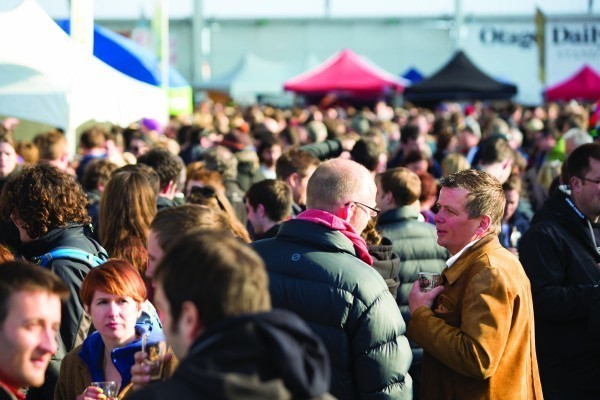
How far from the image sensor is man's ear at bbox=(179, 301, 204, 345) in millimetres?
2418

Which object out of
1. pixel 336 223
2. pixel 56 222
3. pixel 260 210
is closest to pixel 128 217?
pixel 56 222

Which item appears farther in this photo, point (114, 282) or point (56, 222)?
point (56, 222)

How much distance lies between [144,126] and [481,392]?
43.4 ft

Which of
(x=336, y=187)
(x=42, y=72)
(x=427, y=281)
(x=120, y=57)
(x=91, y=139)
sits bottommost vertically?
(x=427, y=281)

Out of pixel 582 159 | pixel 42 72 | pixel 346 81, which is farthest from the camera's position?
pixel 346 81

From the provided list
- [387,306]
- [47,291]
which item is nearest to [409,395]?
[387,306]

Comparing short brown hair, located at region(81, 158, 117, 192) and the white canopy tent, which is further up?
the white canopy tent

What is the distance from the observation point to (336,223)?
13.5 ft

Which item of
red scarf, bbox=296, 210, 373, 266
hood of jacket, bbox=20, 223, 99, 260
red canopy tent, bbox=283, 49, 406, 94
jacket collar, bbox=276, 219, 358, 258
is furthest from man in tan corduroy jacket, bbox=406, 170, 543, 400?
red canopy tent, bbox=283, 49, 406, 94

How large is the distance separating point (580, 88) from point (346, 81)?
275 inches

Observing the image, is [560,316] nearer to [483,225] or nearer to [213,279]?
[483,225]

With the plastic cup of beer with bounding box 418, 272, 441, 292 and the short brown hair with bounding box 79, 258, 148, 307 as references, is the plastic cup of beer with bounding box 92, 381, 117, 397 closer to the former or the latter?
the short brown hair with bounding box 79, 258, 148, 307

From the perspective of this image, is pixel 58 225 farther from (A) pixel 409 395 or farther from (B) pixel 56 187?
(A) pixel 409 395

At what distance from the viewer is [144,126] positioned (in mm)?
16828
